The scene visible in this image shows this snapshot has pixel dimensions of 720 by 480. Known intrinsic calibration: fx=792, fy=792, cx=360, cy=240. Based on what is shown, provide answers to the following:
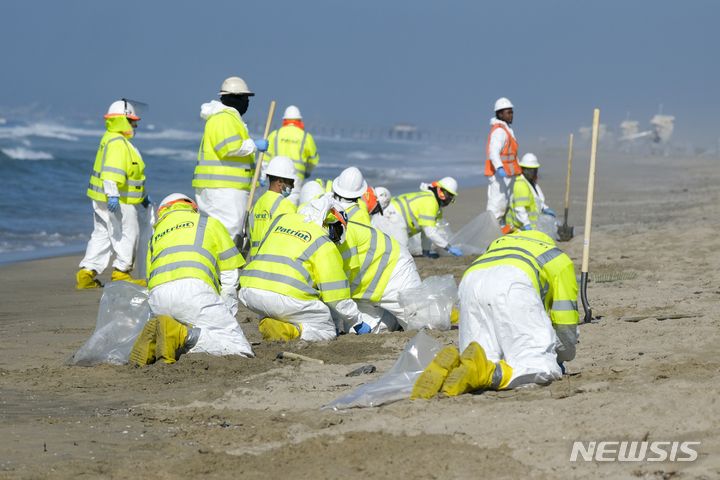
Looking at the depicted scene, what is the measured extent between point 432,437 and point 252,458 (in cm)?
81

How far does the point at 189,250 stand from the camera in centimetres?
555

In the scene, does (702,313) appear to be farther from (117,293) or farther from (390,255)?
(117,293)

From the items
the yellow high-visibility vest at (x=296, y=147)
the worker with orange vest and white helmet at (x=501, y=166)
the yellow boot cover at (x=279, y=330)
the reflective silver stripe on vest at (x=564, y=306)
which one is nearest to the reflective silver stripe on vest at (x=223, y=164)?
the yellow high-visibility vest at (x=296, y=147)

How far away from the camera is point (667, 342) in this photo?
539 cm

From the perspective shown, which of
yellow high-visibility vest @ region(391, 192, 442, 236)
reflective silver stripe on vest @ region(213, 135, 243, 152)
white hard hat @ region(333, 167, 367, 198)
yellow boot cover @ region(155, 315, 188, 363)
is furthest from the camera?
yellow high-visibility vest @ region(391, 192, 442, 236)

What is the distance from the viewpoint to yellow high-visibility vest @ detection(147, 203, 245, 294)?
5512 millimetres

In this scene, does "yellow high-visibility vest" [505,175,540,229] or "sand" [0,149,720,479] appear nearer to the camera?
"sand" [0,149,720,479]

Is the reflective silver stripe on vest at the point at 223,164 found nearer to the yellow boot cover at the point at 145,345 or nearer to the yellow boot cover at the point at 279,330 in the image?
the yellow boot cover at the point at 279,330

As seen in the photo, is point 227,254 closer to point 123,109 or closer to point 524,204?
point 123,109

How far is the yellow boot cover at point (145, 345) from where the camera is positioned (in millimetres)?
5230

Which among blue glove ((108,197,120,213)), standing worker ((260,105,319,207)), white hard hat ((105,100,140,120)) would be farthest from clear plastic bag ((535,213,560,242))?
blue glove ((108,197,120,213))

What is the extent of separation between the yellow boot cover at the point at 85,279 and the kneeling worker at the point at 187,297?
334 cm

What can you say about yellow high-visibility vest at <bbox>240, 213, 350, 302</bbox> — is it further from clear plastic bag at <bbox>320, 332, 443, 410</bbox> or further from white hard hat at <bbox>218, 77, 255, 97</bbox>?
white hard hat at <bbox>218, 77, 255, 97</bbox>

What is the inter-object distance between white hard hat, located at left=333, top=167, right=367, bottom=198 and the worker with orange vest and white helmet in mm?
4521
